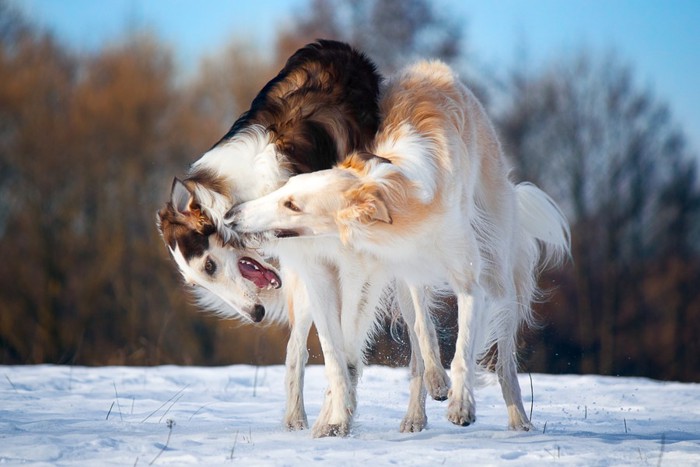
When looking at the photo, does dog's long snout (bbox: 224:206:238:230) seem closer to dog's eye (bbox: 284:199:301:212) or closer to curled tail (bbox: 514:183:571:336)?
dog's eye (bbox: 284:199:301:212)

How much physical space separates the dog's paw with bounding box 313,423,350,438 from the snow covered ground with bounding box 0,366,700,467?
0.09 metres

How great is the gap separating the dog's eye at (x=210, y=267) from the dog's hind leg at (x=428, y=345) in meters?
1.18

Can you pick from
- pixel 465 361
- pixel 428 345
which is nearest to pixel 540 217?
pixel 428 345

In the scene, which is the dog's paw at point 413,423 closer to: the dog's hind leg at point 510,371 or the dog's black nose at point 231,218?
the dog's hind leg at point 510,371

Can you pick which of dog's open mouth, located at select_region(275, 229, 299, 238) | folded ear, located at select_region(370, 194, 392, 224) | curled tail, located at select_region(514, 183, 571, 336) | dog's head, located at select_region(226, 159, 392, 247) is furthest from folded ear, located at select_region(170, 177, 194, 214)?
curled tail, located at select_region(514, 183, 571, 336)

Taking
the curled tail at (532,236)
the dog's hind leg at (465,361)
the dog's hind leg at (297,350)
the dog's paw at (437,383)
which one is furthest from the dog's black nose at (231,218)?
the curled tail at (532,236)

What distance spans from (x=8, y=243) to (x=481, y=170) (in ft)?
64.6

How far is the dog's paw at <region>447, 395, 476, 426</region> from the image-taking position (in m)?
4.79

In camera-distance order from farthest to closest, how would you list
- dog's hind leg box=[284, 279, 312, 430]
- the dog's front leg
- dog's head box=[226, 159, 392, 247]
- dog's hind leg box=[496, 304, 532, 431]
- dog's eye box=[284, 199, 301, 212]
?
dog's hind leg box=[284, 279, 312, 430], dog's hind leg box=[496, 304, 532, 431], the dog's front leg, dog's eye box=[284, 199, 301, 212], dog's head box=[226, 159, 392, 247]

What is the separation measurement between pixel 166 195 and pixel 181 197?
17.3m

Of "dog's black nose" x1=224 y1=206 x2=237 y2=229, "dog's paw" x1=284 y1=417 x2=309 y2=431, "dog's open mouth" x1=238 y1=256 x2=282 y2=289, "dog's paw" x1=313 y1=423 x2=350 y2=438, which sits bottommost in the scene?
"dog's paw" x1=284 y1=417 x2=309 y2=431

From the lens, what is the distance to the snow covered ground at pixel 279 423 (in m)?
4.13

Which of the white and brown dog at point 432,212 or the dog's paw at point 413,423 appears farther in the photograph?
the dog's paw at point 413,423

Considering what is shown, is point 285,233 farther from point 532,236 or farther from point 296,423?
point 532,236
